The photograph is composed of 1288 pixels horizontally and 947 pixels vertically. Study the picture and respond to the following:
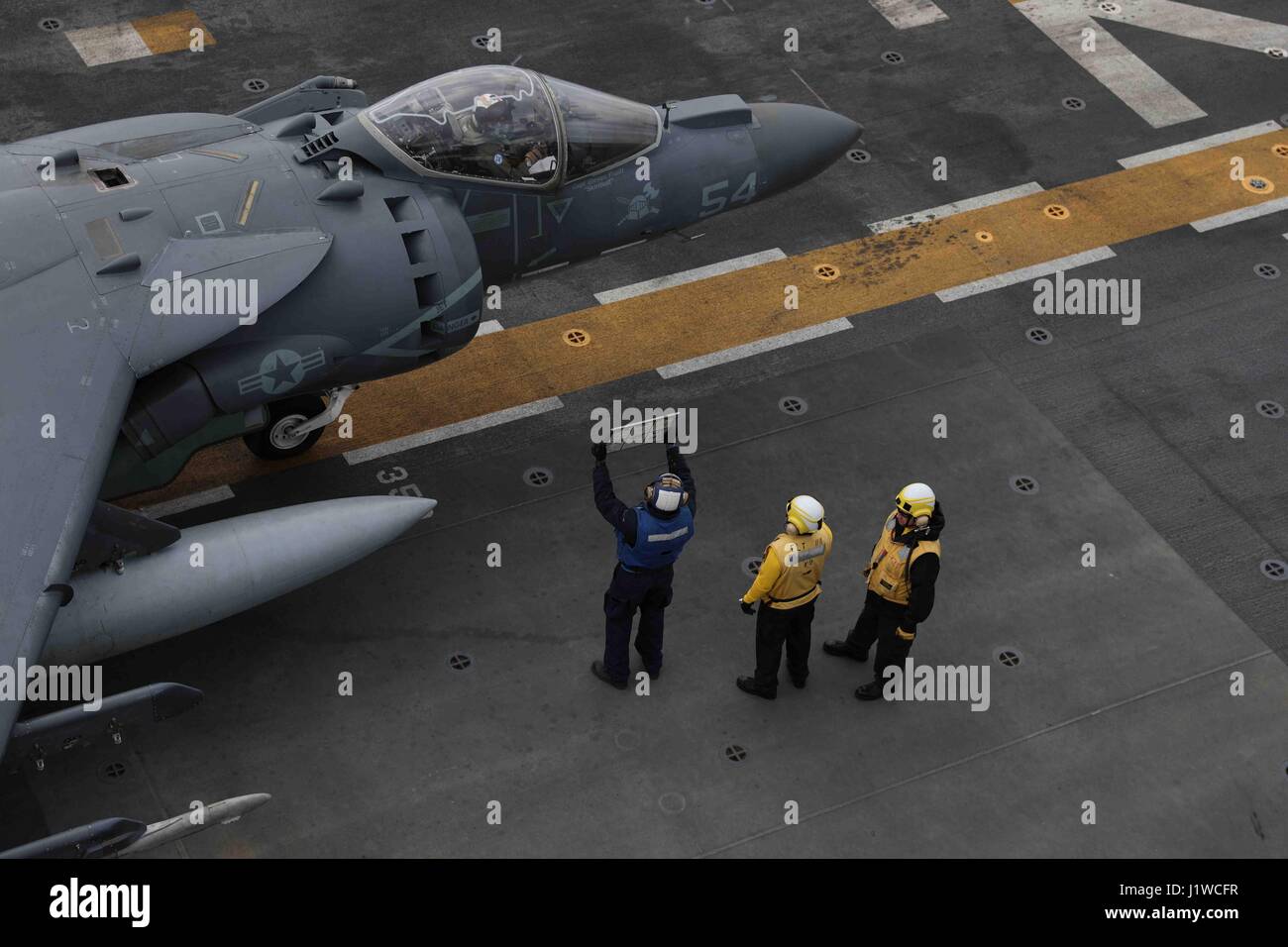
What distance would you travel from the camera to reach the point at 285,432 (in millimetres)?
14914

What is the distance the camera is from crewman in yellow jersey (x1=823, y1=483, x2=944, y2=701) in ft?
41.1

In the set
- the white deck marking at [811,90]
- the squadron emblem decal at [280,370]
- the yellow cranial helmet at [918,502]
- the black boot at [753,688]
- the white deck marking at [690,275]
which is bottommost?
the black boot at [753,688]

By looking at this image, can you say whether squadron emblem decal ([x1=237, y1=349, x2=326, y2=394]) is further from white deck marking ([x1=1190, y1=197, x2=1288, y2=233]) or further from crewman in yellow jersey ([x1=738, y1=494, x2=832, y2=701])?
white deck marking ([x1=1190, y1=197, x2=1288, y2=233])

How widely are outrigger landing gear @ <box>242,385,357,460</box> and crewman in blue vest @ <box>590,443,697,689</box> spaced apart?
117 inches

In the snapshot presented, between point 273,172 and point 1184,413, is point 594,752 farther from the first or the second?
point 1184,413

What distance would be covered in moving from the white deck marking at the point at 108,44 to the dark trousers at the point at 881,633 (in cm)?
1176

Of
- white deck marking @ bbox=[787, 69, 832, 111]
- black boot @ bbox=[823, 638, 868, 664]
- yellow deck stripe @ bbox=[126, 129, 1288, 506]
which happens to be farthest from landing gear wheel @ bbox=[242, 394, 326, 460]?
white deck marking @ bbox=[787, 69, 832, 111]

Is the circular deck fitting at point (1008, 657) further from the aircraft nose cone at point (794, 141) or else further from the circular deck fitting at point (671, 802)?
the aircraft nose cone at point (794, 141)

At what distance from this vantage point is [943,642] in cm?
1392

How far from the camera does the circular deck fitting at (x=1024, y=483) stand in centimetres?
1533

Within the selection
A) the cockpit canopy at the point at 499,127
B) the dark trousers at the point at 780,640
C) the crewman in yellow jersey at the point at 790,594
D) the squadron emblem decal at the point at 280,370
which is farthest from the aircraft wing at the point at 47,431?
the dark trousers at the point at 780,640

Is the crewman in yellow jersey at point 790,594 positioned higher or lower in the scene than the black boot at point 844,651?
higher

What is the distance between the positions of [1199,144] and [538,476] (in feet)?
31.2

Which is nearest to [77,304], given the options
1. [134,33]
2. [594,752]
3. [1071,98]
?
[594,752]
